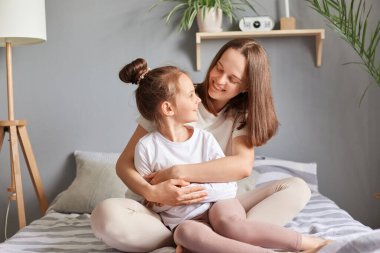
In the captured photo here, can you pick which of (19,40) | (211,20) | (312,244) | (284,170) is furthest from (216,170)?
(19,40)

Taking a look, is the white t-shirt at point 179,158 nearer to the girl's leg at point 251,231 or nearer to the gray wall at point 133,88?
the girl's leg at point 251,231

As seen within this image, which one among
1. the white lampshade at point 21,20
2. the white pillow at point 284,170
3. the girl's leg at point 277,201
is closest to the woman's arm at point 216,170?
the girl's leg at point 277,201

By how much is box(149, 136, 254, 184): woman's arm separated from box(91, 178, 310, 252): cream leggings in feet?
0.39

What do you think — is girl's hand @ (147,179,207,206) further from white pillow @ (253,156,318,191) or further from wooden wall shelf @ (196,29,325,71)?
wooden wall shelf @ (196,29,325,71)

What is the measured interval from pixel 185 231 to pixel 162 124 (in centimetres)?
43

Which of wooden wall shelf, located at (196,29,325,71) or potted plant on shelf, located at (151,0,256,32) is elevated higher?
potted plant on shelf, located at (151,0,256,32)

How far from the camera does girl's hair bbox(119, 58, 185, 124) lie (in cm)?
200

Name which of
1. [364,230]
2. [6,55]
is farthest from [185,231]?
[6,55]

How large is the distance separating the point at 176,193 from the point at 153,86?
14.2 inches

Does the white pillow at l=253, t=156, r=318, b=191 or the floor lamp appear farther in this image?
the white pillow at l=253, t=156, r=318, b=191

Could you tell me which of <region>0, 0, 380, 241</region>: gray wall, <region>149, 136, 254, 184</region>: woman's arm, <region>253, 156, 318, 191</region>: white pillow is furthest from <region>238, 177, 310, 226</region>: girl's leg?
<region>0, 0, 380, 241</region>: gray wall

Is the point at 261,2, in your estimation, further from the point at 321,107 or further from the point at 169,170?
the point at 169,170

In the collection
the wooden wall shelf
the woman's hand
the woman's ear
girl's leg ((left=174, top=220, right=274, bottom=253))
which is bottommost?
girl's leg ((left=174, top=220, right=274, bottom=253))

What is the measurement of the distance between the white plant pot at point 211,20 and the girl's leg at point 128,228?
4.63 feet
